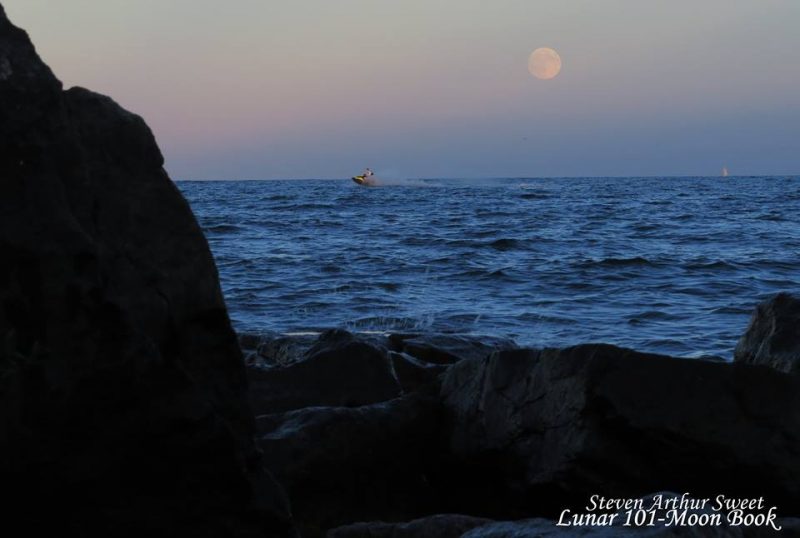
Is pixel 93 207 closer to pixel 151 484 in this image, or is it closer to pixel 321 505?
pixel 151 484

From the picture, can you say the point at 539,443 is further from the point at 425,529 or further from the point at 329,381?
the point at 329,381

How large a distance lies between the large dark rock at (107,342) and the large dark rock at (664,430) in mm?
2077

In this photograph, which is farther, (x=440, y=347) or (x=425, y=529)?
(x=440, y=347)

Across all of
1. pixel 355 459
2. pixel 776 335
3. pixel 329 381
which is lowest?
pixel 355 459

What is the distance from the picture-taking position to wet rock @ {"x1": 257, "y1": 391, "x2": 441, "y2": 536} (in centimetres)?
510

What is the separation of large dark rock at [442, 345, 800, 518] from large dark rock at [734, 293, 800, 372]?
119 cm

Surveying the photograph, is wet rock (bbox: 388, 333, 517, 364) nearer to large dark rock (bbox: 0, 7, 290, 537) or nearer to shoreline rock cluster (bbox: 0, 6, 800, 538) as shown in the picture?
shoreline rock cluster (bbox: 0, 6, 800, 538)

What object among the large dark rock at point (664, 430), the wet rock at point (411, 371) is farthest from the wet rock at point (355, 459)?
the wet rock at point (411, 371)

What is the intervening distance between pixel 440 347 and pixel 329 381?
6.75 ft

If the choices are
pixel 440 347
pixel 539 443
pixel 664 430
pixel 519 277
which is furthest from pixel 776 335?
pixel 519 277

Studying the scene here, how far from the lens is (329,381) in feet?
21.5

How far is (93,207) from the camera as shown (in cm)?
295

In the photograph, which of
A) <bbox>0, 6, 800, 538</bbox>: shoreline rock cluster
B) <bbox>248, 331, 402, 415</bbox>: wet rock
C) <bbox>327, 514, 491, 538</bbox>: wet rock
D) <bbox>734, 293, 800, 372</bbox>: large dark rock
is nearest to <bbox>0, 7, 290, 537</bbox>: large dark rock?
<bbox>0, 6, 800, 538</bbox>: shoreline rock cluster

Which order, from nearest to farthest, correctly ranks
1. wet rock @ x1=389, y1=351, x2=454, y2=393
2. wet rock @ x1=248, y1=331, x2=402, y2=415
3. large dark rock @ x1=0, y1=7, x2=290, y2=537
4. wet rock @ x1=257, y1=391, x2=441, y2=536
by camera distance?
1. large dark rock @ x1=0, y1=7, x2=290, y2=537
2. wet rock @ x1=257, y1=391, x2=441, y2=536
3. wet rock @ x1=248, y1=331, x2=402, y2=415
4. wet rock @ x1=389, y1=351, x2=454, y2=393
